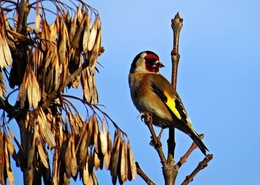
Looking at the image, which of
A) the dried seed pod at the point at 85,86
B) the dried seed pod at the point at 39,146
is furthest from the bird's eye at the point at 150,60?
the dried seed pod at the point at 39,146

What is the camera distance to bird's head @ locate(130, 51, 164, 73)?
736cm

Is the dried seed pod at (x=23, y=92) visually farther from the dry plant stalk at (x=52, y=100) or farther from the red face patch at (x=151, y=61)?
the red face patch at (x=151, y=61)

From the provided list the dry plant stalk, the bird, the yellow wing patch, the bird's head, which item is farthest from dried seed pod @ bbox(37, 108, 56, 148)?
the bird's head

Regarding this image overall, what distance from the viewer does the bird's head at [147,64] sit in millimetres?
7359

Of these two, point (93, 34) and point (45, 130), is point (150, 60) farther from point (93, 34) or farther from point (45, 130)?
point (45, 130)

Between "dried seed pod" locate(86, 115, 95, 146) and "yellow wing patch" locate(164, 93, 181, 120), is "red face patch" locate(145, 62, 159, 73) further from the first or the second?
"dried seed pod" locate(86, 115, 95, 146)

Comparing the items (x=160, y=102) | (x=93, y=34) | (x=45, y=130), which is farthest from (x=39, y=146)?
(x=160, y=102)

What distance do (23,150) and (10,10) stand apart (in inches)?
39.6

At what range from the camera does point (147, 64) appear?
7.39m

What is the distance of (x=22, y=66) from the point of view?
420cm

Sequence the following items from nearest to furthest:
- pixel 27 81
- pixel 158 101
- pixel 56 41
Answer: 1. pixel 27 81
2. pixel 56 41
3. pixel 158 101

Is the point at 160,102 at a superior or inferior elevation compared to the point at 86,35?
superior

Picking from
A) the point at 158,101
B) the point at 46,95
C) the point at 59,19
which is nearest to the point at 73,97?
the point at 46,95

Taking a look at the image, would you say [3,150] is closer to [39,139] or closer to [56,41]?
[39,139]
